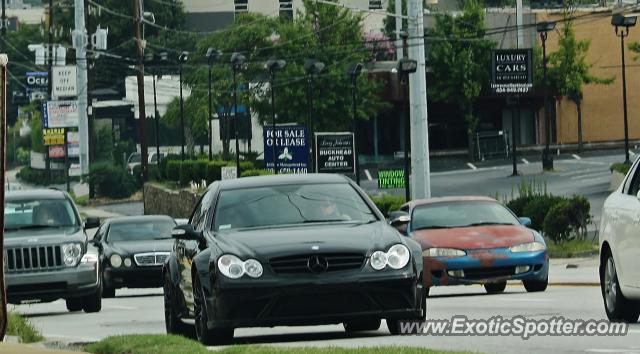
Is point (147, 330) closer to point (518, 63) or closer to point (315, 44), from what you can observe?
point (518, 63)

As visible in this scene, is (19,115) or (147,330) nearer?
(147,330)

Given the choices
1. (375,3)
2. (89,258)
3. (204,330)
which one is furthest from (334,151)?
(375,3)

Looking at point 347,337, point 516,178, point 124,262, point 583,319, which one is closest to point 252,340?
point 347,337

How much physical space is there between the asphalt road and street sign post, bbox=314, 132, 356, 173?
19406mm

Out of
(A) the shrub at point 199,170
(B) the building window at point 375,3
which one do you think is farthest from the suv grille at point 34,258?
(B) the building window at point 375,3

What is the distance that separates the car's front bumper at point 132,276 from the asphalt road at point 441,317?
307mm

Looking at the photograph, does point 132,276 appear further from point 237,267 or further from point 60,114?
point 60,114

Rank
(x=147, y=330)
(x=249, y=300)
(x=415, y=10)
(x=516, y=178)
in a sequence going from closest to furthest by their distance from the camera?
(x=249, y=300) → (x=147, y=330) → (x=415, y=10) → (x=516, y=178)

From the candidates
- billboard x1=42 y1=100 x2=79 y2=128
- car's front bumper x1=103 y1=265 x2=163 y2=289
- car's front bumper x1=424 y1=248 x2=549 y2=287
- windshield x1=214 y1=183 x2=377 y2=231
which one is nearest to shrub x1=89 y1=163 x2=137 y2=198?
billboard x1=42 y1=100 x2=79 y2=128

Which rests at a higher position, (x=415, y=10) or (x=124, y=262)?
(x=415, y=10)

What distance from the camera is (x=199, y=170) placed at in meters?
69.2

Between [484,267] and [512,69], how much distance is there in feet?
163

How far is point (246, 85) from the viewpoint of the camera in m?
88.7

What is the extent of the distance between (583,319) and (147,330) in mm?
5521
